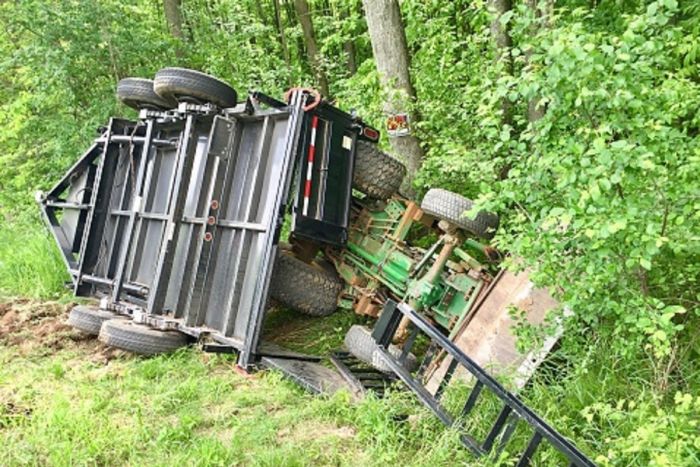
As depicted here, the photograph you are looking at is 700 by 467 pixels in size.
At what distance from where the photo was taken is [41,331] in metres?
4.79

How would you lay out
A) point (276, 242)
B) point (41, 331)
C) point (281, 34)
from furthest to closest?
point (281, 34), point (41, 331), point (276, 242)

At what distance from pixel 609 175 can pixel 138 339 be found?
327 cm

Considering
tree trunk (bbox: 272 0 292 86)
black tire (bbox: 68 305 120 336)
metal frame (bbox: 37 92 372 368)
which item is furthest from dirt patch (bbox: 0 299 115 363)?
tree trunk (bbox: 272 0 292 86)

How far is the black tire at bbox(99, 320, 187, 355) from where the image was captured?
4.04 m

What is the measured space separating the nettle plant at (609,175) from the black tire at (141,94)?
3.80 m

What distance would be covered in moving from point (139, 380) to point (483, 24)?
4611mm

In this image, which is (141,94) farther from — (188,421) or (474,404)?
(474,404)

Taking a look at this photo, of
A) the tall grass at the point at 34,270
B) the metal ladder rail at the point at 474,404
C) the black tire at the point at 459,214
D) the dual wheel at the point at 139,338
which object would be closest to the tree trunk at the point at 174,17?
the tall grass at the point at 34,270

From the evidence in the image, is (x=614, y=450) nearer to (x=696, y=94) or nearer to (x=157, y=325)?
(x=696, y=94)

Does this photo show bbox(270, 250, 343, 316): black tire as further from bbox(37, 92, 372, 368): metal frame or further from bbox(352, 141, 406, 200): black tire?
bbox(352, 141, 406, 200): black tire

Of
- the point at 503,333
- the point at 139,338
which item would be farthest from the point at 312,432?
the point at 139,338

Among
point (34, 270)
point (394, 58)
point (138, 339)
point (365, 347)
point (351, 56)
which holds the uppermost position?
point (351, 56)

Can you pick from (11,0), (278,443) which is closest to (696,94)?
(278,443)

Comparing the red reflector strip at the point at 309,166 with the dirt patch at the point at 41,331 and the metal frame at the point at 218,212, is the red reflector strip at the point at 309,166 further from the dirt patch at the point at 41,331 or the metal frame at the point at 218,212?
the dirt patch at the point at 41,331
